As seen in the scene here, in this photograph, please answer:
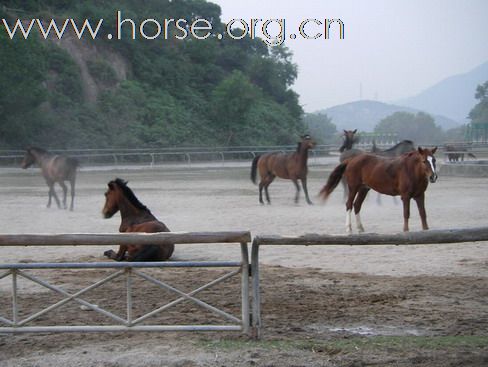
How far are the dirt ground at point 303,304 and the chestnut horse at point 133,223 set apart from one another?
29 cm

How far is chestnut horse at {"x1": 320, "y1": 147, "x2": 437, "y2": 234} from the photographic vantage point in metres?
11.3

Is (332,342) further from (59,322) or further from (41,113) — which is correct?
(41,113)

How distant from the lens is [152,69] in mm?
56438

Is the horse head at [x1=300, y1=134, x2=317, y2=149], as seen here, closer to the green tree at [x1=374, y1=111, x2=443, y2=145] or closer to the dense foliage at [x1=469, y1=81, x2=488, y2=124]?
the dense foliage at [x1=469, y1=81, x2=488, y2=124]

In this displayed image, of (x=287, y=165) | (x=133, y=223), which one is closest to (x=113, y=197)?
(x=133, y=223)

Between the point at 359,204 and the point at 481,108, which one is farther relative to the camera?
the point at 481,108

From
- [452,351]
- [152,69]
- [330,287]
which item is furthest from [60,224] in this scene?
[152,69]

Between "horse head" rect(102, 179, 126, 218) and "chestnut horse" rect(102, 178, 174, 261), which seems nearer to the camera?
"chestnut horse" rect(102, 178, 174, 261)

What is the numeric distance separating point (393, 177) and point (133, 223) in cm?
487

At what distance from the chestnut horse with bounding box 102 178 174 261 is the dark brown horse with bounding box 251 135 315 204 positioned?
8.03 meters

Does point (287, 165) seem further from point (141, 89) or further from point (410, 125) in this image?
point (410, 125)

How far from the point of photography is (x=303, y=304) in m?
6.71

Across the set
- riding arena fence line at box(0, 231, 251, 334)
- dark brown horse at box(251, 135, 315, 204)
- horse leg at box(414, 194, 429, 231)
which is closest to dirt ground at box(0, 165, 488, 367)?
riding arena fence line at box(0, 231, 251, 334)

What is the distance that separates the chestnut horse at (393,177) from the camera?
11.3m
